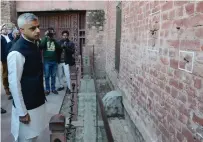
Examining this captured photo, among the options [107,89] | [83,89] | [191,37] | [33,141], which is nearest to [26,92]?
[33,141]

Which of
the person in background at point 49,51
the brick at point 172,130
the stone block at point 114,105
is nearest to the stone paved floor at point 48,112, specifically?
the person in background at point 49,51

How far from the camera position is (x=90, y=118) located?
4.48 metres

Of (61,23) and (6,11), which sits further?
(61,23)

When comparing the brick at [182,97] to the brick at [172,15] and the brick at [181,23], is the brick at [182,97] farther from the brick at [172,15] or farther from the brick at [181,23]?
the brick at [172,15]

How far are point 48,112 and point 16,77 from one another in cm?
348

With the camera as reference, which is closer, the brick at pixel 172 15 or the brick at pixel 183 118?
the brick at pixel 183 118

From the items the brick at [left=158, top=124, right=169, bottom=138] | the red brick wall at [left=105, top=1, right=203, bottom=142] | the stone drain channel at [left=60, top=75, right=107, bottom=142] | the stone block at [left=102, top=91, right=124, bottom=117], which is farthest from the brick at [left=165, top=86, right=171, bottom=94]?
the stone block at [left=102, top=91, right=124, bottom=117]

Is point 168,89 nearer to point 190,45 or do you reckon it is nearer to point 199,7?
point 190,45

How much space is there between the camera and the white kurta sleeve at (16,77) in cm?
252

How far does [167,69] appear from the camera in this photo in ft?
9.39

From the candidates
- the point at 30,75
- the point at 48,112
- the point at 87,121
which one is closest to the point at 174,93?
the point at 30,75

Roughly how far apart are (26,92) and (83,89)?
384 centimetres

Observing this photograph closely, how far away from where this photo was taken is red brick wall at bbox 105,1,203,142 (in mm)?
2186

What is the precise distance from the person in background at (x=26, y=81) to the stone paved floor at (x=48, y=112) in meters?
1.69
